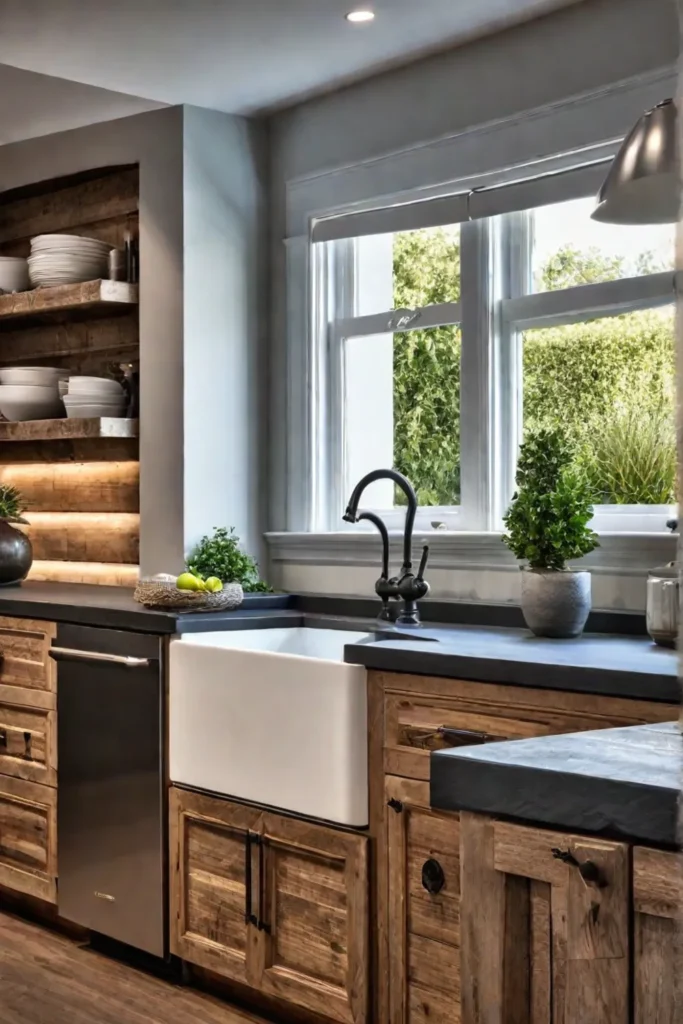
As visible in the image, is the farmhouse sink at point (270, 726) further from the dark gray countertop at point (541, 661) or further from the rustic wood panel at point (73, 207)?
the rustic wood panel at point (73, 207)

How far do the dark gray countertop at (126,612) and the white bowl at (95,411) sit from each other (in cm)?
59

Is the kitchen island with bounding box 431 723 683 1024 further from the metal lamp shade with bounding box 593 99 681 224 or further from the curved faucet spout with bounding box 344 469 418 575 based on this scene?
the curved faucet spout with bounding box 344 469 418 575

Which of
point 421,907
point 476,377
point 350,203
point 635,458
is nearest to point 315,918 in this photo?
point 421,907

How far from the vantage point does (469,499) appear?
3350mm

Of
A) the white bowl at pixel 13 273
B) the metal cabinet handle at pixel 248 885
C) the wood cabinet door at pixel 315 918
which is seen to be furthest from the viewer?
the white bowl at pixel 13 273

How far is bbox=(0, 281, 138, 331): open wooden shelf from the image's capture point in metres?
3.95

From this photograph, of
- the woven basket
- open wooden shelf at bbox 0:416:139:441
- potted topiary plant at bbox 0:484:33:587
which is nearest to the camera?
the woven basket

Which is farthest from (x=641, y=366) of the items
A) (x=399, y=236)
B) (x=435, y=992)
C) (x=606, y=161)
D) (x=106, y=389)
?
(x=106, y=389)

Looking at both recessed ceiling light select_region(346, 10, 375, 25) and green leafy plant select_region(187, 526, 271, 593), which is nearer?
recessed ceiling light select_region(346, 10, 375, 25)

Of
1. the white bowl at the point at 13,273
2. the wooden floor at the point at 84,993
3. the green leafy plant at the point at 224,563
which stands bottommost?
the wooden floor at the point at 84,993

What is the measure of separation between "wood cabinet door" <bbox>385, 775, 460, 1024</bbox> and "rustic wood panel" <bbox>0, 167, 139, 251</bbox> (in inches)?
95.9

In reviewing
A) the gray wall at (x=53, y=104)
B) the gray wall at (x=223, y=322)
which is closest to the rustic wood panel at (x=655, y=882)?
the gray wall at (x=223, y=322)

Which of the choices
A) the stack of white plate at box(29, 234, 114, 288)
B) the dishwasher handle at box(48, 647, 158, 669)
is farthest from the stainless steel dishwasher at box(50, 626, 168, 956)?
the stack of white plate at box(29, 234, 114, 288)

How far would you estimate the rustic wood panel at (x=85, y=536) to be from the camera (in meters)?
4.20
